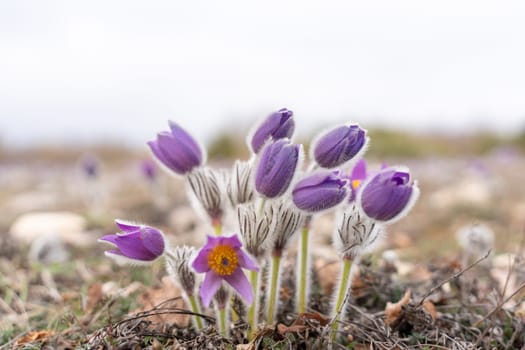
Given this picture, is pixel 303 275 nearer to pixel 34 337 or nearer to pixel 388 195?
pixel 388 195

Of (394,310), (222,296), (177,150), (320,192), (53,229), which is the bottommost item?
(53,229)

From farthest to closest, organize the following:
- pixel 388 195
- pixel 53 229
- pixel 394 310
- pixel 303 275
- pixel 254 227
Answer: pixel 53 229, pixel 394 310, pixel 303 275, pixel 254 227, pixel 388 195

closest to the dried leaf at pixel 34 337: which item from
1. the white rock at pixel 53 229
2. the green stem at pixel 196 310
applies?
the green stem at pixel 196 310

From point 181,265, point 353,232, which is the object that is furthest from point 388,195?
point 181,265

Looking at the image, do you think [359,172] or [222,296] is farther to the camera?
[359,172]

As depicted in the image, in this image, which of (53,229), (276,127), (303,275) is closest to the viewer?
(276,127)

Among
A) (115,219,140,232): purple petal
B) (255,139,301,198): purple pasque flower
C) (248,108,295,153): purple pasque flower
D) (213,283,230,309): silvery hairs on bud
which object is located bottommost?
(213,283,230,309): silvery hairs on bud

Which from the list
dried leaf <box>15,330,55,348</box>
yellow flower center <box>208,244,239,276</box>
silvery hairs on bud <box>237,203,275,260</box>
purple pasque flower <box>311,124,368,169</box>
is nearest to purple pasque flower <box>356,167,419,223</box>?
purple pasque flower <box>311,124,368,169</box>

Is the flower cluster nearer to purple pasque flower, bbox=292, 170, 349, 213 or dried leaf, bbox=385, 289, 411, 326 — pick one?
purple pasque flower, bbox=292, 170, 349, 213

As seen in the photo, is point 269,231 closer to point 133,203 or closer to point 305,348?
point 305,348
